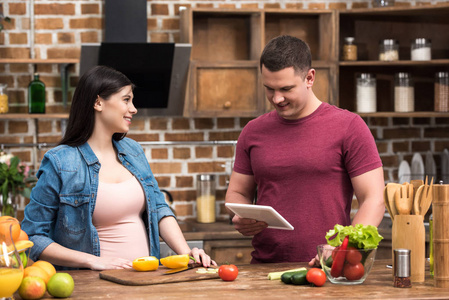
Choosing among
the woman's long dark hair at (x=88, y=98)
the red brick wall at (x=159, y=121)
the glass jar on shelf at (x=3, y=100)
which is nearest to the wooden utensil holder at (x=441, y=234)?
the woman's long dark hair at (x=88, y=98)

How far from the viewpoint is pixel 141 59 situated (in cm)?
410

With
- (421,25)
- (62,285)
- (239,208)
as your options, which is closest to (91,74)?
(239,208)

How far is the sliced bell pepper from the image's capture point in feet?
6.51

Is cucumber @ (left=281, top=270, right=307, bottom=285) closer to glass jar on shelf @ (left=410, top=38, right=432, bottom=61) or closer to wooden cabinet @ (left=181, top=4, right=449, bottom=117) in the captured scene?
wooden cabinet @ (left=181, top=4, right=449, bottom=117)

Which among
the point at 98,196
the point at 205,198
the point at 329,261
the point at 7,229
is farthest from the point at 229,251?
the point at 7,229

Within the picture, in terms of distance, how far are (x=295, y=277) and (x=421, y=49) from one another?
269cm

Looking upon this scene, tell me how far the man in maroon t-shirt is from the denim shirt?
534mm

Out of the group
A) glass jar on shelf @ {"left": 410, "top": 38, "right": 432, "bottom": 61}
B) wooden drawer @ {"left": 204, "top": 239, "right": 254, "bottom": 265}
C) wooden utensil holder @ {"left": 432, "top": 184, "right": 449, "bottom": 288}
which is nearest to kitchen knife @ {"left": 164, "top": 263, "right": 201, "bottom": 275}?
wooden utensil holder @ {"left": 432, "top": 184, "right": 449, "bottom": 288}

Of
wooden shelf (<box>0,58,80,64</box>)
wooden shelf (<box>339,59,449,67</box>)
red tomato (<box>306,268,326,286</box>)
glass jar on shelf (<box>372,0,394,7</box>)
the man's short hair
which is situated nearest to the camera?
red tomato (<box>306,268,326,286</box>)

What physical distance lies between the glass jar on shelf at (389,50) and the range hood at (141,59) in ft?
4.02

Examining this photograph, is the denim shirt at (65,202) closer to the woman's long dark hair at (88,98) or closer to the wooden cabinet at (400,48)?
the woman's long dark hair at (88,98)

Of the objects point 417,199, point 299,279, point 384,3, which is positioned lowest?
point 299,279

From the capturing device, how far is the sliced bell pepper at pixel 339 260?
1.98 m

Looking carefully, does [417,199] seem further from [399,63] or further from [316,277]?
[399,63]
